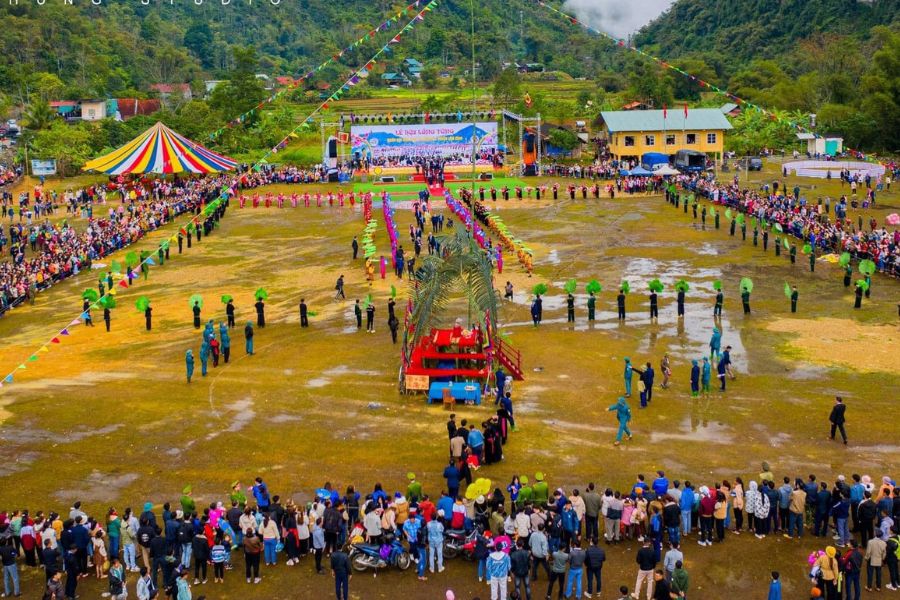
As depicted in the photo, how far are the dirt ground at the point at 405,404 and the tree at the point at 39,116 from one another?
148ft

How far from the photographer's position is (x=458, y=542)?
1477 cm

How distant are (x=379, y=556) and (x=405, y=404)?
7445 mm

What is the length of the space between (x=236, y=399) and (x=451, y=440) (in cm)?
692

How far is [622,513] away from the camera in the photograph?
14.9m

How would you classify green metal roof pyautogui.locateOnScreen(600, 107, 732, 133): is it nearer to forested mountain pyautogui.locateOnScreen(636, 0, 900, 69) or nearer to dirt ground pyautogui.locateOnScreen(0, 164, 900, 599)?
dirt ground pyautogui.locateOnScreen(0, 164, 900, 599)

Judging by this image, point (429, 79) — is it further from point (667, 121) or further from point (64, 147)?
point (64, 147)

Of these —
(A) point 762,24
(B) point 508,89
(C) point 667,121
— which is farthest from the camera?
(A) point 762,24

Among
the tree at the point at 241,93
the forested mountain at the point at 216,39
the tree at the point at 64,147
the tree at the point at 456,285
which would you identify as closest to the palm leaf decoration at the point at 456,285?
the tree at the point at 456,285

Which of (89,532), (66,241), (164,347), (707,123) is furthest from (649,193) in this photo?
(89,532)

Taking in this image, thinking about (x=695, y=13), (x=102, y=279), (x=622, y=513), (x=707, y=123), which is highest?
(x=695, y=13)

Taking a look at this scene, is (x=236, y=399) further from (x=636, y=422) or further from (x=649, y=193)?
(x=649, y=193)

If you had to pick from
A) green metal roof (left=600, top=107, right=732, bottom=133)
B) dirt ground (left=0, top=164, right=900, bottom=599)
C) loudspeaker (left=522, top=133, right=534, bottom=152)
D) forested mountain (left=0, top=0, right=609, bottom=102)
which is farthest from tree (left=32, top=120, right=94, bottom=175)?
green metal roof (left=600, top=107, right=732, bottom=133)

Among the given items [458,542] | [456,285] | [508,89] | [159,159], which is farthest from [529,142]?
[458,542]

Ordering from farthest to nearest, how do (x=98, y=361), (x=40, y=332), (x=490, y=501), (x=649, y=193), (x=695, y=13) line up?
(x=695, y=13), (x=649, y=193), (x=40, y=332), (x=98, y=361), (x=490, y=501)
